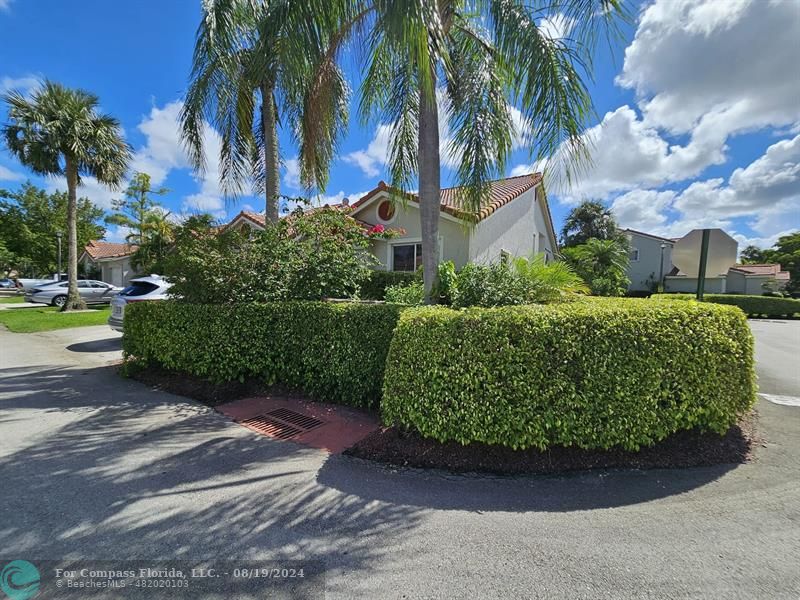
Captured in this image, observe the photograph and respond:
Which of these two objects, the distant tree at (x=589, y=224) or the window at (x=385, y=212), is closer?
the window at (x=385, y=212)

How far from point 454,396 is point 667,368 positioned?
2.01 m

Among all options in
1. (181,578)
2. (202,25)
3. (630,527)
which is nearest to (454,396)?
(630,527)

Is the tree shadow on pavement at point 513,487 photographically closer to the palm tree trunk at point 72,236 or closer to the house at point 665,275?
the palm tree trunk at point 72,236

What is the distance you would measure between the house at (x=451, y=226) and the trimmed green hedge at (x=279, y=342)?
4.16 meters

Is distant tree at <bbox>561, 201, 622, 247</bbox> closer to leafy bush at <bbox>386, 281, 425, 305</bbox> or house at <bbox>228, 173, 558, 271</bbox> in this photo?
house at <bbox>228, 173, 558, 271</bbox>

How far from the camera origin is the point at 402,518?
2604mm

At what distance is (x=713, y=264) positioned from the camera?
5828 mm

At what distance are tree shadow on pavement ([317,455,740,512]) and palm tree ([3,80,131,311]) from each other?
19035 mm

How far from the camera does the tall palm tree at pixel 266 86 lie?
4000mm

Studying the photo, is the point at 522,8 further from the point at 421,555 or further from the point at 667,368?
the point at 421,555

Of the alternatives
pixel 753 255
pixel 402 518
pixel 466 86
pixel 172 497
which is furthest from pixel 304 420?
pixel 753 255

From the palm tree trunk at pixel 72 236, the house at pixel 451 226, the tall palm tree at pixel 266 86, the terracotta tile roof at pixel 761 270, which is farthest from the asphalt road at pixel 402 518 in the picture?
the terracotta tile roof at pixel 761 270

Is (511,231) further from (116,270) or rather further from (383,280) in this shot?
(116,270)

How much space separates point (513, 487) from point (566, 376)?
1.08 metres
